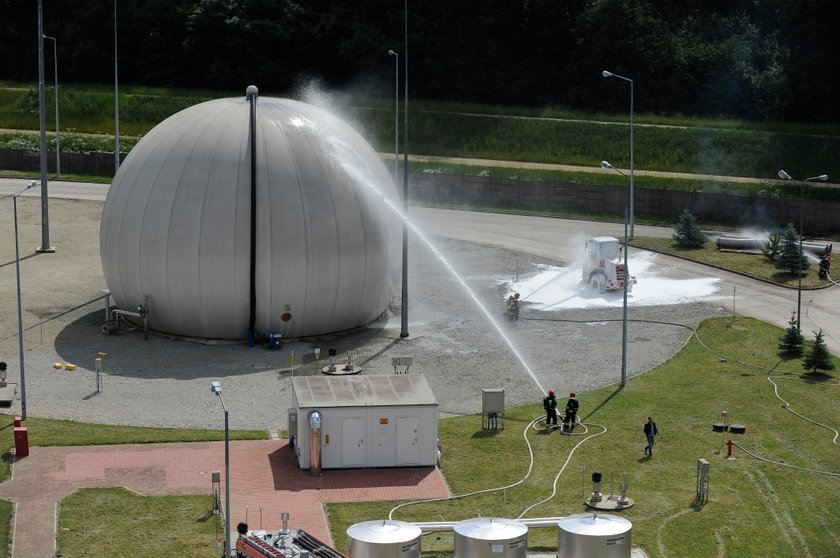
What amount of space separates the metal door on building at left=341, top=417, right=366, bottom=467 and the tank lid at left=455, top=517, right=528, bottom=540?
7557 millimetres

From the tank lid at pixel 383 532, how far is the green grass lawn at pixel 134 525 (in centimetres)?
372

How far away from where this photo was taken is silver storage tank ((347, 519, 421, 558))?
3200 centimetres

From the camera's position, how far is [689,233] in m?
73.1

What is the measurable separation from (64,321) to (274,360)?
10.5 metres

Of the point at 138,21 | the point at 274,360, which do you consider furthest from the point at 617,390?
the point at 138,21

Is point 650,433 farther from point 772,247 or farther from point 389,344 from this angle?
point 772,247

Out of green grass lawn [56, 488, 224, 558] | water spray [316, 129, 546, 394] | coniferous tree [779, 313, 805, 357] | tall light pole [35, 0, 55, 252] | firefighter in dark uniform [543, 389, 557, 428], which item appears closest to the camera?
green grass lawn [56, 488, 224, 558]

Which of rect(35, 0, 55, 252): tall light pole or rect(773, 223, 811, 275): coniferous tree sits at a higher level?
rect(35, 0, 55, 252): tall light pole

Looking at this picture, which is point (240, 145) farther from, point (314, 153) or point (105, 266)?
point (105, 266)

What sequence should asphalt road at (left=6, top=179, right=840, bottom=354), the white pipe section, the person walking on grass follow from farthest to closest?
asphalt road at (left=6, top=179, right=840, bottom=354) → the person walking on grass → the white pipe section

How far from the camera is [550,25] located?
108812 mm

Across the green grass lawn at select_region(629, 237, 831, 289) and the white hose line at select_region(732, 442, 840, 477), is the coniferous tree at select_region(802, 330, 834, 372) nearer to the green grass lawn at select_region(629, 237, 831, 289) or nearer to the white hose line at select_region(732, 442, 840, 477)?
the white hose line at select_region(732, 442, 840, 477)

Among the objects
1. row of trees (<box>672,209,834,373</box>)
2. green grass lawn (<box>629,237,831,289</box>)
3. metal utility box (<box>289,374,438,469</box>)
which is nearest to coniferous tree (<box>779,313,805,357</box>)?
row of trees (<box>672,209,834,373</box>)

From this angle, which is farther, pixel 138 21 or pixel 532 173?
pixel 138 21
